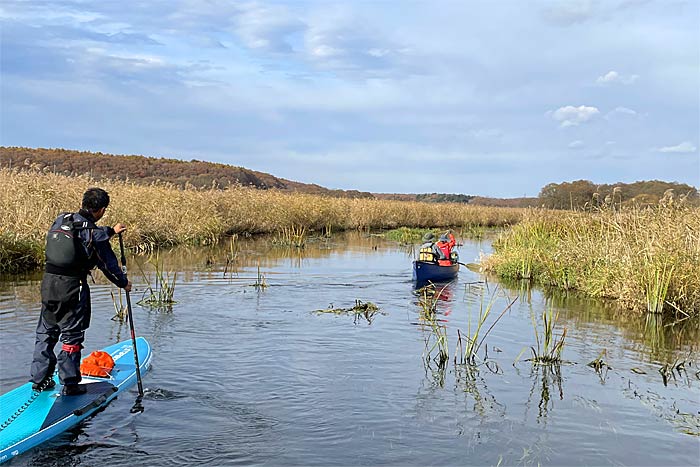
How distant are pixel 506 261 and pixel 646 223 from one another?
433 cm

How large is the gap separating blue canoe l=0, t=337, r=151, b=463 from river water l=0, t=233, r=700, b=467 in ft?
0.36

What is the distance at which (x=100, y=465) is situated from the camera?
554 centimetres

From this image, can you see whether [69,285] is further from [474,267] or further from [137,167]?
[137,167]

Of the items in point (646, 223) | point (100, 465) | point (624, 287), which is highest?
point (646, 223)

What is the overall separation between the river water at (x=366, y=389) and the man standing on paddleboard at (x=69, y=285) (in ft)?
2.18

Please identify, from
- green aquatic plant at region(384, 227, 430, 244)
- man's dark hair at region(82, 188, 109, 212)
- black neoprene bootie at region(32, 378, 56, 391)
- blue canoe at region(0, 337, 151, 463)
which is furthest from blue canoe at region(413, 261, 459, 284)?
green aquatic plant at region(384, 227, 430, 244)

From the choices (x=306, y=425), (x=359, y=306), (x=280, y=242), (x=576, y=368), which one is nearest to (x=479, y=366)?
(x=576, y=368)

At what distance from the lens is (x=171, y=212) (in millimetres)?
22688

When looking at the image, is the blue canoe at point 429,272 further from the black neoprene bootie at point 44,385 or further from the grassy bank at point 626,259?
the black neoprene bootie at point 44,385

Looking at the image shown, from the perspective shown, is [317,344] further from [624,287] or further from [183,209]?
[183,209]

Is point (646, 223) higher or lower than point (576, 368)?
higher

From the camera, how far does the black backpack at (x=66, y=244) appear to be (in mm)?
6391

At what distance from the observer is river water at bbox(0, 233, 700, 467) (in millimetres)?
6035

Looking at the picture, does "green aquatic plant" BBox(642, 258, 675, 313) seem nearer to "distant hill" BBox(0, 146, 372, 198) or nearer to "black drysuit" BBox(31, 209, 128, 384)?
"black drysuit" BBox(31, 209, 128, 384)
